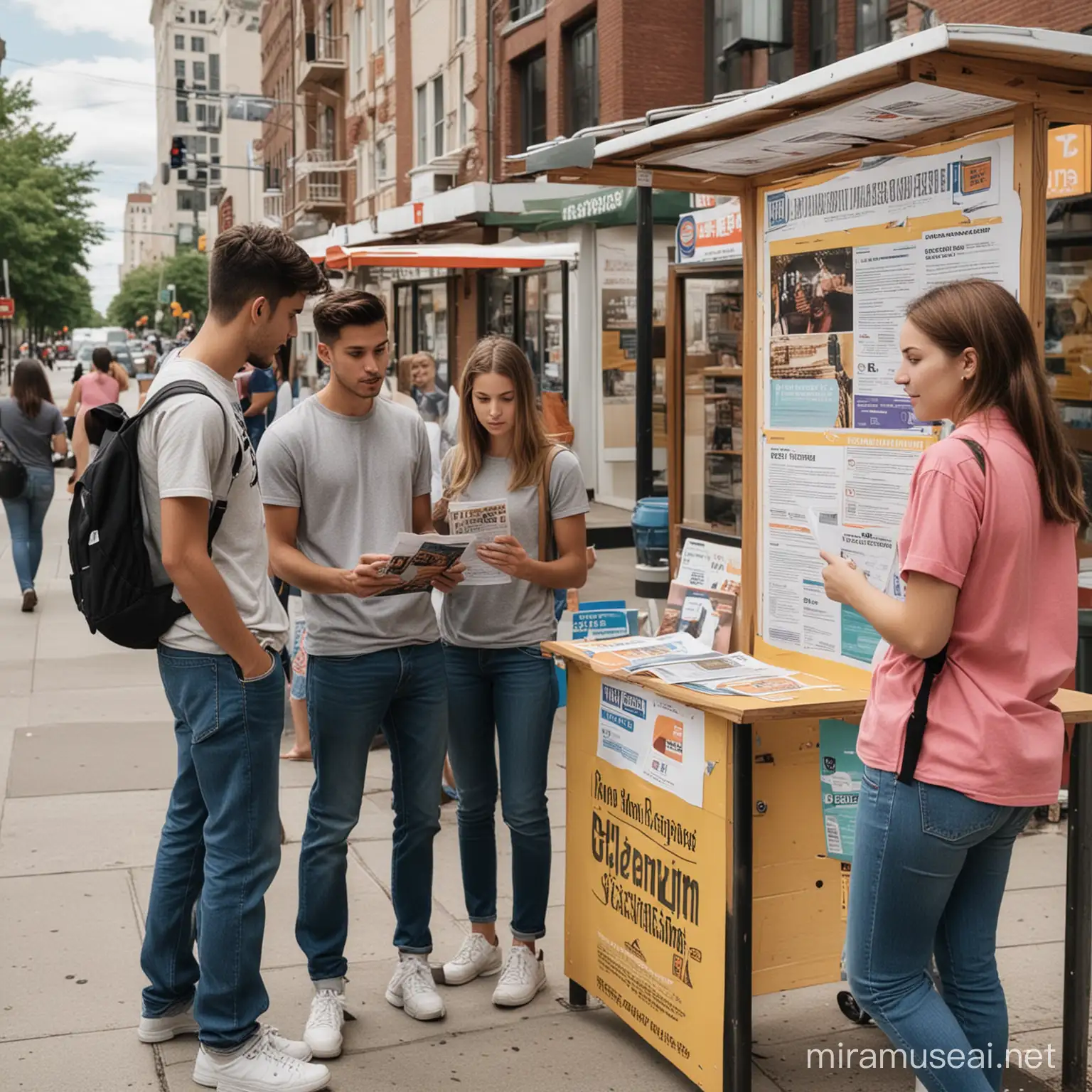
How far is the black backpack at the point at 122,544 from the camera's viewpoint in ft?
11.3

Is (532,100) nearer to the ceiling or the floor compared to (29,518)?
nearer to the ceiling

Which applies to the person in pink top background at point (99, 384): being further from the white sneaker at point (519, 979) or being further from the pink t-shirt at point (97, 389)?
the white sneaker at point (519, 979)

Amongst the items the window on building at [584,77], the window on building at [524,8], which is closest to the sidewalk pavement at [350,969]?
the window on building at [584,77]

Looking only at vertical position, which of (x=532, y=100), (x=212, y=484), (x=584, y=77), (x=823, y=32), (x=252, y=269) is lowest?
(x=212, y=484)

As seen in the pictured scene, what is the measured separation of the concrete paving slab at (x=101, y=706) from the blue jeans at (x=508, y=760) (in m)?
4.02

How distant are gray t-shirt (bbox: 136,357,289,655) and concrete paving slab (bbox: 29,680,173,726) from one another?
15.0ft

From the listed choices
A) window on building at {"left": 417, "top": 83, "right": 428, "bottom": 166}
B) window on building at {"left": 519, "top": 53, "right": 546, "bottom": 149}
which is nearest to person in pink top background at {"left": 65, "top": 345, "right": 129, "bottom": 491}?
window on building at {"left": 519, "top": 53, "right": 546, "bottom": 149}

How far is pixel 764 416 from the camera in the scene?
15.4 feet

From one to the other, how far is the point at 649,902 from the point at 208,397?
5.74 ft

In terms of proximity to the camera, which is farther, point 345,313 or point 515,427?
point 515,427

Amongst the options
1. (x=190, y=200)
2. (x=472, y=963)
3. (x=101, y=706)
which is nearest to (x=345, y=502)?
(x=472, y=963)

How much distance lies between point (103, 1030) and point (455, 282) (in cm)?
2022

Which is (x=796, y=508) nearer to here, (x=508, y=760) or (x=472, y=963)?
(x=508, y=760)

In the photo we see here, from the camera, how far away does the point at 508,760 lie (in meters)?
4.27
